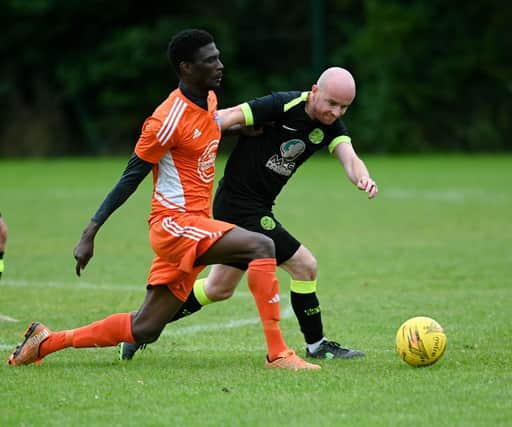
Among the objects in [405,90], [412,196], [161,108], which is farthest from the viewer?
[405,90]

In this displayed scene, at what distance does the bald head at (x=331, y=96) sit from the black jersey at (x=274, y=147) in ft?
0.41

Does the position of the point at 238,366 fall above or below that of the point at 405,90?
above

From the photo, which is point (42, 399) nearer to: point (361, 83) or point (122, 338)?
point (122, 338)

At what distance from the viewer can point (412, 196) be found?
19.9 m

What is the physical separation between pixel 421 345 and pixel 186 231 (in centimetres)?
161

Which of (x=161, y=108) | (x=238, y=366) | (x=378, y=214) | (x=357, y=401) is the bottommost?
(x=378, y=214)

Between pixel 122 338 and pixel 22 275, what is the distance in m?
5.06

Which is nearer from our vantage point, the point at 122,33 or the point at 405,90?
the point at 405,90

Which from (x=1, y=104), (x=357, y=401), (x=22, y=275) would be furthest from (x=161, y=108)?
(x=1, y=104)

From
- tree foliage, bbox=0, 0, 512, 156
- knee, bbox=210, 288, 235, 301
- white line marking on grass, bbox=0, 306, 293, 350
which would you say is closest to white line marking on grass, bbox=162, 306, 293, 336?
white line marking on grass, bbox=0, 306, 293, 350

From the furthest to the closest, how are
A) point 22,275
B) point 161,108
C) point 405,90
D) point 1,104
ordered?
point 1,104, point 405,90, point 22,275, point 161,108

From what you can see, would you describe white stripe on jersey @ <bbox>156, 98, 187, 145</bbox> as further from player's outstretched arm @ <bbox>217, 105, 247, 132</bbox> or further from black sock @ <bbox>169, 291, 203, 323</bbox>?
black sock @ <bbox>169, 291, 203, 323</bbox>

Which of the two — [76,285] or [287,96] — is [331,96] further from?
[76,285]

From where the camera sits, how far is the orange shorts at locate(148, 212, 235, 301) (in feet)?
20.2
